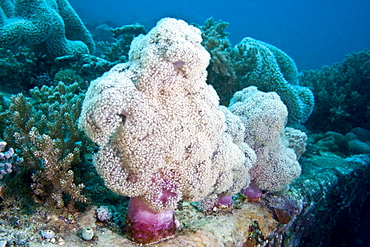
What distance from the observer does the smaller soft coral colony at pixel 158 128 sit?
181 centimetres

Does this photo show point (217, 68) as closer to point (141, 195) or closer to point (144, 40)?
point (144, 40)

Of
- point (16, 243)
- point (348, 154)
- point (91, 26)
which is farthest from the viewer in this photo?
point (91, 26)

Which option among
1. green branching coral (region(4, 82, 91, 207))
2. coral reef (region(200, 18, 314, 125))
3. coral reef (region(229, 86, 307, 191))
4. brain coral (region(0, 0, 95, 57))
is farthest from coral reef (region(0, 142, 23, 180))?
brain coral (region(0, 0, 95, 57))

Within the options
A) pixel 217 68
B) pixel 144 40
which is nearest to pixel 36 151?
pixel 144 40

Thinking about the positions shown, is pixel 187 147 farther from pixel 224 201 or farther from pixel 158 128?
pixel 224 201

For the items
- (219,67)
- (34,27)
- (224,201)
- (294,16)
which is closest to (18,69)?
(34,27)

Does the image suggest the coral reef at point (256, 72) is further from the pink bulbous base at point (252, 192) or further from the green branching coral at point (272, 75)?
the pink bulbous base at point (252, 192)

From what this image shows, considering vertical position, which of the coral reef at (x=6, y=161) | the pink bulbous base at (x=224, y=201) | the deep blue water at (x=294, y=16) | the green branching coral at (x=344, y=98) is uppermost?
the deep blue water at (x=294, y=16)

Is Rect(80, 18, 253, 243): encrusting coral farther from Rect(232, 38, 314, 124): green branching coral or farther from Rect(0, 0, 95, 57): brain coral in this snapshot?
Rect(0, 0, 95, 57): brain coral

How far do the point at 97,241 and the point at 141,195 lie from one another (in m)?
0.51

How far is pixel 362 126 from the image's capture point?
7.75 metres

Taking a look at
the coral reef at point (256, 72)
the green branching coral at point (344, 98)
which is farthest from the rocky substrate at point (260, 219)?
the green branching coral at point (344, 98)

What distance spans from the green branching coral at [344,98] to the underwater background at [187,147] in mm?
32

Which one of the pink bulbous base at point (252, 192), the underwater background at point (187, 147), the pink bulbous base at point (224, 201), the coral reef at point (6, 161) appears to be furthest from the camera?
the pink bulbous base at point (252, 192)
